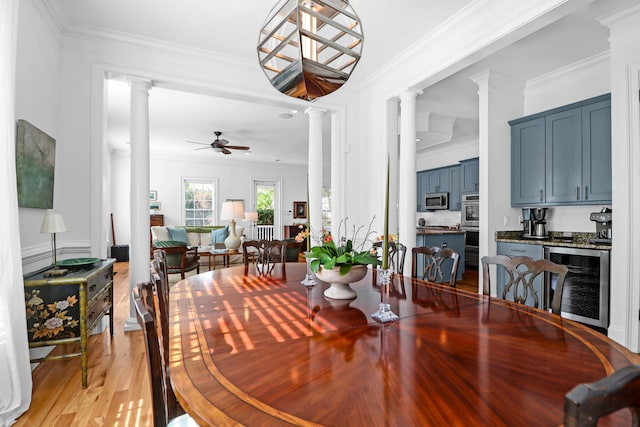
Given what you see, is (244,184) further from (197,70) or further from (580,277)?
(580,277)

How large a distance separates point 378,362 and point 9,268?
1947 millimetres

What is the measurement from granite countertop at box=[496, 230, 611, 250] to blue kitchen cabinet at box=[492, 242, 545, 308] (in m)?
0.05

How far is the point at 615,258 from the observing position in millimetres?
2723

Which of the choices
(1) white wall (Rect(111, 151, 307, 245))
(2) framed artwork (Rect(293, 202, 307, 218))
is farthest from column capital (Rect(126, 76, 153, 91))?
(2) framed artwork (Rect(293, 202, 307, 218))

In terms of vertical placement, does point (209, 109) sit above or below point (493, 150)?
above

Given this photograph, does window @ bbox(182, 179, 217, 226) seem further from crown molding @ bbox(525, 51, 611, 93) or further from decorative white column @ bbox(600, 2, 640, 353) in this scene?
decorative white column @ bbox(600, 2, 640, 353)

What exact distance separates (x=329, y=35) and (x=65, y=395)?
329 cm

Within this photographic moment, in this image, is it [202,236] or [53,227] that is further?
[202,236]

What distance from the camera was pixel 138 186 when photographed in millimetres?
3217

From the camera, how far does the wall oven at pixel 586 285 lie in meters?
2.92

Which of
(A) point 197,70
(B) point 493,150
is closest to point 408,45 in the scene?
(B) point 493,150

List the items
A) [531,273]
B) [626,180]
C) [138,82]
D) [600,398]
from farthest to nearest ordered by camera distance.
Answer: [138,82], [626,180], [531,273], [600,398]

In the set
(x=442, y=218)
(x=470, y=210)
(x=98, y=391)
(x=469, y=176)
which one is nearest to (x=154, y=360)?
(x=98, y=391)

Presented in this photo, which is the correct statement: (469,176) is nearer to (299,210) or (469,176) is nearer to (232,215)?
(232,215)
